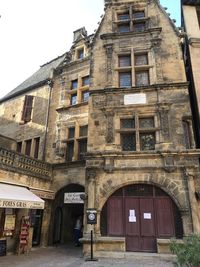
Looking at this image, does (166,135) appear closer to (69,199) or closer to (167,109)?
(167,109)

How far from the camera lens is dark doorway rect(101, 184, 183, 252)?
8203 mm

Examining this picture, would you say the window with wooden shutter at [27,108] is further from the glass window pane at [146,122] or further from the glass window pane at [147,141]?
the glass window pane at [147,141]

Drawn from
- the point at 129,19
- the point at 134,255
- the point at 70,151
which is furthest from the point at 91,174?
the point at 129,19

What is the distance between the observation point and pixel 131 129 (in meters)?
9.87

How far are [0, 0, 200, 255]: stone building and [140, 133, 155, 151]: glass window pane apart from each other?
0.04 m

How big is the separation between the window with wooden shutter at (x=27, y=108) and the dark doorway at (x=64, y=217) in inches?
222

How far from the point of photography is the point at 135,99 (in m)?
10.3

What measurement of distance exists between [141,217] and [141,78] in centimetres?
628

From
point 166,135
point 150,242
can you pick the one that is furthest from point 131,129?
point 150,242

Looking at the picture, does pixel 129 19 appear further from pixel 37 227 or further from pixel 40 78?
pixel 37 227

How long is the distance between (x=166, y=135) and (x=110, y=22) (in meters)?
7.10

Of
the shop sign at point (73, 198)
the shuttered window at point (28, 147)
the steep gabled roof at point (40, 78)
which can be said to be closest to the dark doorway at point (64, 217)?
the shop sign at point (73, 198)

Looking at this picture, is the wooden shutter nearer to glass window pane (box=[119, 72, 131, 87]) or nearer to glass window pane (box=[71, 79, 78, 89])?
glass window pane (box=[71, 79, 78, 89])

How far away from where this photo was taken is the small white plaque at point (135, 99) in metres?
10.2
